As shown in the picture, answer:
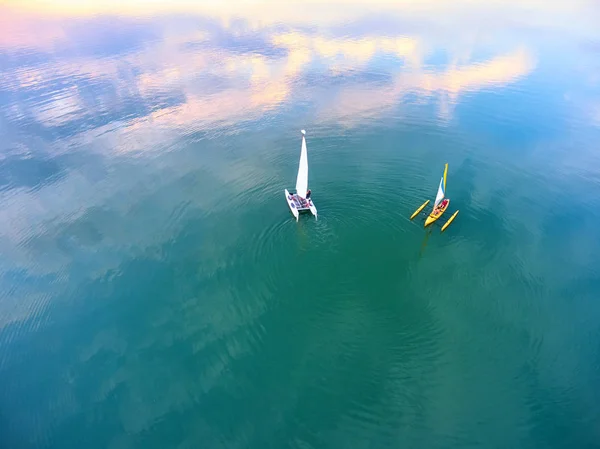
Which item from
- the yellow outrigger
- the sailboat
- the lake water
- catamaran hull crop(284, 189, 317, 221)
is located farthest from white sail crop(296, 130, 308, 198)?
the yellow outrigger

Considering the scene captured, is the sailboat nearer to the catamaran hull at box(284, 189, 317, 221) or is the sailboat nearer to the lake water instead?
the catamaran hull at box(284, 189, 317, 221)

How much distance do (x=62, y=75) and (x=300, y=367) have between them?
8106 cm

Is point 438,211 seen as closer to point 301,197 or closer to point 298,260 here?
point 301,197

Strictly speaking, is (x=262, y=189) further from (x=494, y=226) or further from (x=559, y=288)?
(x=559, y=288)

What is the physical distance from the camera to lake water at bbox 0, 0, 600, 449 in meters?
28.9

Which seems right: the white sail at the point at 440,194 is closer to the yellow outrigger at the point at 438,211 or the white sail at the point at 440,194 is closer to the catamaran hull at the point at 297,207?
the yellow outrigger at the point at 438,211

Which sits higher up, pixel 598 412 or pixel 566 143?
pixel 566 143

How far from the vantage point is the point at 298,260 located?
4034cm

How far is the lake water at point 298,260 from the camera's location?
94.8 feet

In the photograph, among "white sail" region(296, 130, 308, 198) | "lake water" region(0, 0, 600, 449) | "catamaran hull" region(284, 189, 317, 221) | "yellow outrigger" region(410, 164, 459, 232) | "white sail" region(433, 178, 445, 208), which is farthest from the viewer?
"catamaran hull" region(284, 189, 317, 221)

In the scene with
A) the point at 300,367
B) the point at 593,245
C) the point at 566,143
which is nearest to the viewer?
the point at 300,367

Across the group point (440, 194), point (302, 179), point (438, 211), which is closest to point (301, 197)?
point (302, 179)

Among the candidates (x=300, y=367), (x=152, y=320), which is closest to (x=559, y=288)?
(x=300, y=367)

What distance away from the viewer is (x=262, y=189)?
49.2 m
